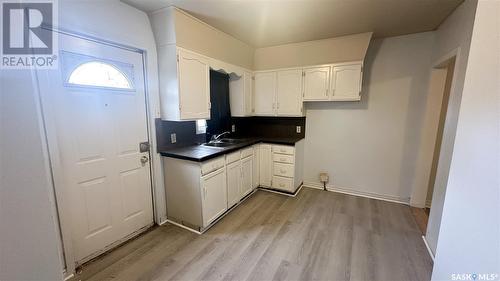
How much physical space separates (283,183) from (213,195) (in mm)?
1395

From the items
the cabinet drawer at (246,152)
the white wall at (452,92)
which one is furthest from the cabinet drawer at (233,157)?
the white wall at (452,92)

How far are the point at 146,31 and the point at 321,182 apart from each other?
3.45m

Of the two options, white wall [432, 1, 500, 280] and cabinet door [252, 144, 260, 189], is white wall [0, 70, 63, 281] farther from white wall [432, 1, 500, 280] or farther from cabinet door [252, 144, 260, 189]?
cabinet door [252, 144, 260, 189]

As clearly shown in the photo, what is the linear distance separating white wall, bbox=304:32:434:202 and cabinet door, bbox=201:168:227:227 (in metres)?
1.89

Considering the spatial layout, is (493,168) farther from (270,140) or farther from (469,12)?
(270,140)

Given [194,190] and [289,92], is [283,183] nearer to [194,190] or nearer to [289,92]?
[289,92]

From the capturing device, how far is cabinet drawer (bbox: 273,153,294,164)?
10.9 ft

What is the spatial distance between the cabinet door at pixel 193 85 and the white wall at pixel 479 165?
7.51ft

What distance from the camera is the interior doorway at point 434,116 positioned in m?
2.64

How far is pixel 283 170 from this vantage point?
3420mm

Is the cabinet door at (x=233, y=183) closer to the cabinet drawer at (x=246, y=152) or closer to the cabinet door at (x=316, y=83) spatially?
the cabinet drawer at (x=246, y=152)

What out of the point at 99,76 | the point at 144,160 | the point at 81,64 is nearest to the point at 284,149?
the point at 144,160

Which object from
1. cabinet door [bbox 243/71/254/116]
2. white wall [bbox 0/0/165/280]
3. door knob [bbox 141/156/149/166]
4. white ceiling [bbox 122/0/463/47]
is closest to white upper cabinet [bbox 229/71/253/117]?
cabinet door [bbox 243/71/254/116]

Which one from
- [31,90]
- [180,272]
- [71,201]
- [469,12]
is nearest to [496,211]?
[31,90]
